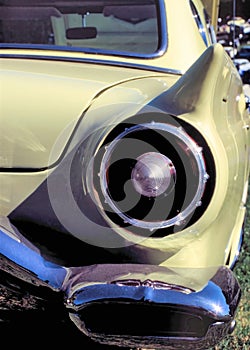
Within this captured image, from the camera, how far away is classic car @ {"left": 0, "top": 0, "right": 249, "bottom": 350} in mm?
1654

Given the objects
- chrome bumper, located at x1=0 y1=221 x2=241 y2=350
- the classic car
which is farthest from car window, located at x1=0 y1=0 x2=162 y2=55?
chrome bumper, located at x1=0 y1=221 x2=241 y2=350

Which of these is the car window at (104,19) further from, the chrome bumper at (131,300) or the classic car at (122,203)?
the chrome bumper at (131,300)

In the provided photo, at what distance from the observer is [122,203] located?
5.56ft

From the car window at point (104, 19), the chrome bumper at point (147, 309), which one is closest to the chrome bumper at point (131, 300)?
the chrome bumper at point (147, 309)

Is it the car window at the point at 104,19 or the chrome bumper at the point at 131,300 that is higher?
the car window at the point at 104,19

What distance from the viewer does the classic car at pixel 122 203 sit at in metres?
1.65

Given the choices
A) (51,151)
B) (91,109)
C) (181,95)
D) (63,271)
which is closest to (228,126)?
(181,95)

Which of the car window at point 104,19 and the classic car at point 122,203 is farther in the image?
the car window at point 104,19

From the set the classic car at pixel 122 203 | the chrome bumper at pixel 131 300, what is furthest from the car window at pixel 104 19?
the chrome bumper at pixel 131 300

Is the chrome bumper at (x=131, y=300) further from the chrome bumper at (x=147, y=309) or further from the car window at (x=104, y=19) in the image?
the car window at (x=104, y=19)

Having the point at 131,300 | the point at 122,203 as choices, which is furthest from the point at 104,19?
the point at 131,300

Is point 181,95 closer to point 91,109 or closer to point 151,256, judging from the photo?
point 91,109

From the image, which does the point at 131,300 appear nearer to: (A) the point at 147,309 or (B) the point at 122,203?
(A) the point at 147,309

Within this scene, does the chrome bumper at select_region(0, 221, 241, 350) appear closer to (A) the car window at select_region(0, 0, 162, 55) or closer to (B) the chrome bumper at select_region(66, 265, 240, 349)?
(B) the chrome bumper at select_region(66, 265, 240, 349)
